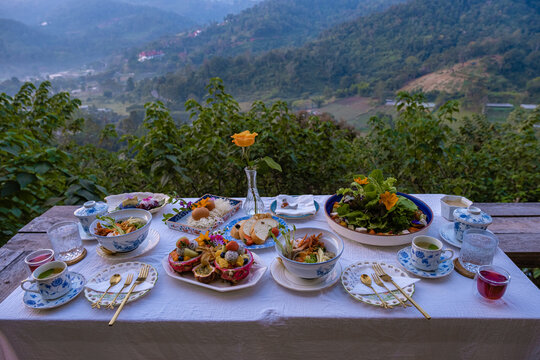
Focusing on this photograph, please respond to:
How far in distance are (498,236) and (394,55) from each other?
587cm

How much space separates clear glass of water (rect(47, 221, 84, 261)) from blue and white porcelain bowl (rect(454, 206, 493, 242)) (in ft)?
5.68

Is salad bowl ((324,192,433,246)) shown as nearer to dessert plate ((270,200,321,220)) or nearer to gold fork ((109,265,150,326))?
dessert plate ((270,200,321,220))

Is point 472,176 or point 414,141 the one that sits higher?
point 414,141

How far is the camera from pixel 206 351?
0.94 m

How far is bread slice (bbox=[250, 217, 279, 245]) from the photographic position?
4.22ft

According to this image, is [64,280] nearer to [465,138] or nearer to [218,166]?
[218,166]

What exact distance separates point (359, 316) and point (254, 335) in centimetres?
35

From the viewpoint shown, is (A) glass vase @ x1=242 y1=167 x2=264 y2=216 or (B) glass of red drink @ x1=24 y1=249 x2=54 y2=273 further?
(A) glass vase @ x1=242 y1=167 x2=264 y2=216

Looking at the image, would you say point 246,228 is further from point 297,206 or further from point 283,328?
point 283,328

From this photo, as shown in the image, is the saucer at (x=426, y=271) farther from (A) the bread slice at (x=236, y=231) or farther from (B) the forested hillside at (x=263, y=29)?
(B) the forested hillside at (x=263, y=29)

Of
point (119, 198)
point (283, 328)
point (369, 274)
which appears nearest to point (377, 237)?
point (369, 274)

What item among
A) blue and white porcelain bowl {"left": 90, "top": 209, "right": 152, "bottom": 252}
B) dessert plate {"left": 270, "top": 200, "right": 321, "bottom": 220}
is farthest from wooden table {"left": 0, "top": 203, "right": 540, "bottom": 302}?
dessert plate {"left": 270, "top": 200, "right": 321, "bottom": 220}

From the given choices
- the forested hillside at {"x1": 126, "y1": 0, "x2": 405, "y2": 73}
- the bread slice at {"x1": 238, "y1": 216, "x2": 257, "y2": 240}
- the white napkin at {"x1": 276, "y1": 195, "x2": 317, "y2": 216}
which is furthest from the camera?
the forested hillside at {"x1": 126, "y1": 0, "x2": 405, "y2": 73}

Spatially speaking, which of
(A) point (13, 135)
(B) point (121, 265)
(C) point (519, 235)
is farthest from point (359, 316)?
(A) point (13, 135)
